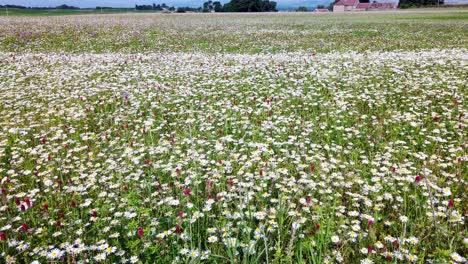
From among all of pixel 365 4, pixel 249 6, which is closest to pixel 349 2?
pixel 365 4

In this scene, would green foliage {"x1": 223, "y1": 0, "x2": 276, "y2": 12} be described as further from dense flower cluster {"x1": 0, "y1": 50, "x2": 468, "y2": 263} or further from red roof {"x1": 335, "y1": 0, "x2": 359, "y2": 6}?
dense flower cluster {"x1": 0, "y1": 50, "x2": 468, "y2": 263}

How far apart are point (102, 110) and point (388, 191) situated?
642 cm

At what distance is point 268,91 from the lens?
872 cm

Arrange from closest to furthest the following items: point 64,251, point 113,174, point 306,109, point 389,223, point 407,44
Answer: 1. point 64,251
2. point 389,223
3. point 113,174
4. point 306,109
5. point 407,44

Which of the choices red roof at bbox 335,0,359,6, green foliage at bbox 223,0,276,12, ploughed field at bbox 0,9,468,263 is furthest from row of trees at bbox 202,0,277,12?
ploughed field at bbox 0,9,468,263

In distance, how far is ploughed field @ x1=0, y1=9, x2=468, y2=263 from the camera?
10.8 ft

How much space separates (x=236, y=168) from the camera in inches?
189

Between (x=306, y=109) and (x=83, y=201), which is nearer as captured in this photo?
(x=83, y=201)

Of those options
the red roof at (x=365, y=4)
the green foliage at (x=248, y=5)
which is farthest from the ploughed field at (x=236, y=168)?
the red roof at (x=365, y=4)

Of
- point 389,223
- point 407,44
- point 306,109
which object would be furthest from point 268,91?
point 407,44

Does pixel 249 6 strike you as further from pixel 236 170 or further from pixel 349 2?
pixel 236 170

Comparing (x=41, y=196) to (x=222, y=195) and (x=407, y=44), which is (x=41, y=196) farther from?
(x=407, y=44)

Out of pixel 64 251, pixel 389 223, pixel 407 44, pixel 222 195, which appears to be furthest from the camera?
pixel 407 44

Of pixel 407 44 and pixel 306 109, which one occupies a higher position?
pixel 407 44
